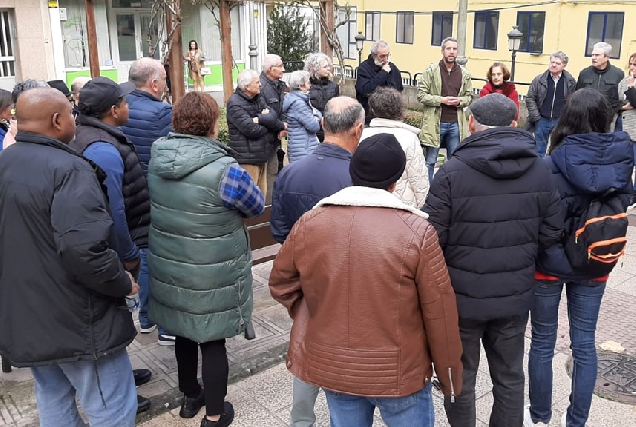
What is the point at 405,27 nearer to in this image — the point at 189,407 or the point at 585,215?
the point at 585,215

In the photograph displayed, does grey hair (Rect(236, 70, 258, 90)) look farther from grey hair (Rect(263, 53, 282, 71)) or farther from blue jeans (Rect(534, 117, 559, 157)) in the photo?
blue jeans (Rect(534, 117, 559, 157))

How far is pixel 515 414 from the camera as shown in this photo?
10.5 ft

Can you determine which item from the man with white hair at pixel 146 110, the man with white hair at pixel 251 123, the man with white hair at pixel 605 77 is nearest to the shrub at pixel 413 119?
the man with white hair at pixel 605 77

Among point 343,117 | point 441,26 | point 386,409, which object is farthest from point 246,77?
point 441,26

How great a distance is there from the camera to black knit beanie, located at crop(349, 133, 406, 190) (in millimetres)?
2383

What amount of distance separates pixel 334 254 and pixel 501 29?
25319mm

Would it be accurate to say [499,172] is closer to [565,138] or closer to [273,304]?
[565,138]

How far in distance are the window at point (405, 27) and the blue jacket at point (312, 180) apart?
1078 inches

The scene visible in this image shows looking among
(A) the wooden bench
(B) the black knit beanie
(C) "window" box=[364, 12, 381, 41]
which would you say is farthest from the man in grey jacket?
(C) "window" box=[364, 12, 381, 41]

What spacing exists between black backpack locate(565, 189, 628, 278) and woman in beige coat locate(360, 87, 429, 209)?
3.72ft

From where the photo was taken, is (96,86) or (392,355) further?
(96,86)

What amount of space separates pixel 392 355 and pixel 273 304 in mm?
3021

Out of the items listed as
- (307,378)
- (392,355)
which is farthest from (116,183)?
(392,355)

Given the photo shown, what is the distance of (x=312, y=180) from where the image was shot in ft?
A: 10.7
